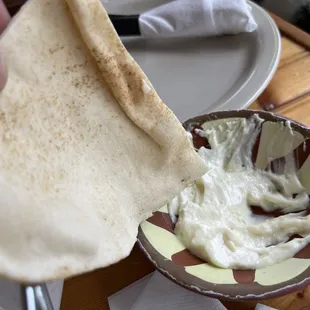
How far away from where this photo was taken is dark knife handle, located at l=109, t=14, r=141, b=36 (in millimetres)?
1024

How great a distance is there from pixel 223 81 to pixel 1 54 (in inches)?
21.2

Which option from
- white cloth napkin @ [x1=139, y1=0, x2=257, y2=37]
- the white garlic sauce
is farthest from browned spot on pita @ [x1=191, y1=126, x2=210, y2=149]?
white cloth napkin @ [x1=139, y1=0, x2=257, y2=37]

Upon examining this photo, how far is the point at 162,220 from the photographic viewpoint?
63cm

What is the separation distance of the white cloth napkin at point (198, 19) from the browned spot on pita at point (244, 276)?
58 cm

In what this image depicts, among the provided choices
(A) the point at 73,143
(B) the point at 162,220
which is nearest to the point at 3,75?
Answer: (A) the point at 73,143

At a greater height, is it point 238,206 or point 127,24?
point 127,24

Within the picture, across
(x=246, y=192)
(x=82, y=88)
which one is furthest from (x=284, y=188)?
(x=82, y=88)

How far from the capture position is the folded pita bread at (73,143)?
1.48 feet

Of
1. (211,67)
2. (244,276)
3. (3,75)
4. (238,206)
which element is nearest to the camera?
(3,75)

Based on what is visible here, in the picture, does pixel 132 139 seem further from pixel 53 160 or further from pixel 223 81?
pixel 223 81

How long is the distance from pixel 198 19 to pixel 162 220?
0.52 metres

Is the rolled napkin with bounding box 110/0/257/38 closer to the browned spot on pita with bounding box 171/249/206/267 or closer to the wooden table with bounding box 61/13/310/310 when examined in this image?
the wooden table with bounding box 61/13/310/310

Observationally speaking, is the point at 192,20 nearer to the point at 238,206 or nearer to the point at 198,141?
the point at 198,141

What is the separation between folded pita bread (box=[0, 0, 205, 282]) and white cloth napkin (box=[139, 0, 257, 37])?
1.60 ft
